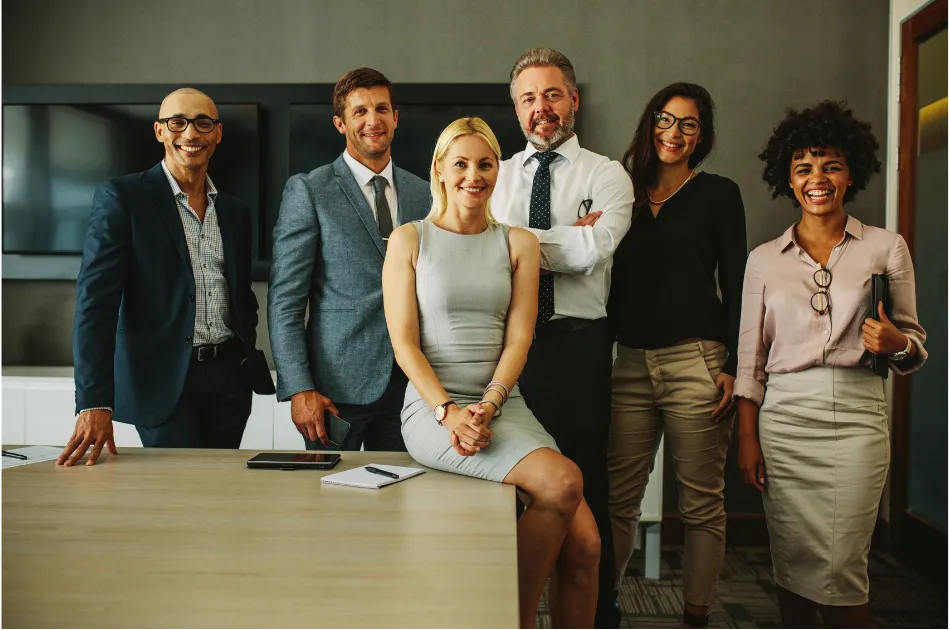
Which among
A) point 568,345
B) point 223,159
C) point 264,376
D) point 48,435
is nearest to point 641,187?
point 568,345

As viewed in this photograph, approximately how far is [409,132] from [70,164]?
166 cm

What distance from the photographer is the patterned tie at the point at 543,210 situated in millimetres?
2084

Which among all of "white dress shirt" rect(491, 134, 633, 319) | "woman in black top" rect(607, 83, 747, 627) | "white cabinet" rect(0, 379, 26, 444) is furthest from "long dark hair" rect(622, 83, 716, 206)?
"white cabinet" rect(0, 379, 26, 444)

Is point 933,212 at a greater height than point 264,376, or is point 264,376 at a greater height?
point 933,212

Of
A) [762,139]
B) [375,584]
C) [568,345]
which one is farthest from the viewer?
[762,139]

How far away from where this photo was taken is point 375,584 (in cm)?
107

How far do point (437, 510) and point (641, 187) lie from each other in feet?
4.17

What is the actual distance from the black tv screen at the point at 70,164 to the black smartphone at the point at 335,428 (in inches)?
72.0

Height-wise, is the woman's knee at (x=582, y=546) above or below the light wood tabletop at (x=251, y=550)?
below

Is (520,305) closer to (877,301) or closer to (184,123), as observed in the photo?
(877,301)

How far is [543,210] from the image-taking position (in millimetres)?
2146

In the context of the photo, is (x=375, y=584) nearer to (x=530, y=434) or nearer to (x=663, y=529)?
(x=530, y=434)

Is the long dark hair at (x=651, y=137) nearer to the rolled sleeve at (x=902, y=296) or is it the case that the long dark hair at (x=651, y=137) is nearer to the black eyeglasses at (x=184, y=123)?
the rolled sleeve at (x=902, y=296)

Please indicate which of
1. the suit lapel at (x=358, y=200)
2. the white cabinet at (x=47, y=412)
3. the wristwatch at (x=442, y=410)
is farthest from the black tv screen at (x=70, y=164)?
the wristwatch at (x=442, y=410)
